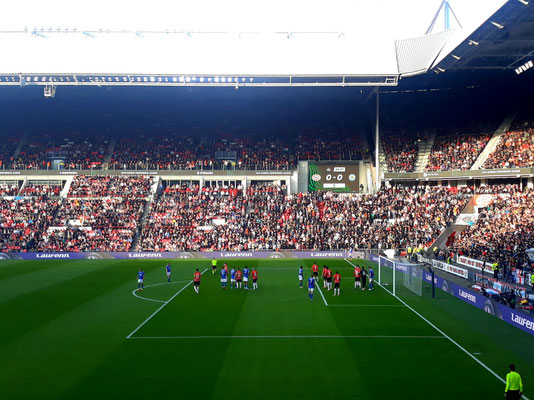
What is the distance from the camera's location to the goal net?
27094 millimetres

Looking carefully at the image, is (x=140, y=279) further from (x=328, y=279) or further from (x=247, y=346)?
(x=247, y=346)

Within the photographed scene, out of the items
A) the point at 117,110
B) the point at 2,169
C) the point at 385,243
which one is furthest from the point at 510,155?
the point at 2,169

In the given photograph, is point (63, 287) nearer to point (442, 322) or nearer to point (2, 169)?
point (442, 322)

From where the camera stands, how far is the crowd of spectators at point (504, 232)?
106 ft

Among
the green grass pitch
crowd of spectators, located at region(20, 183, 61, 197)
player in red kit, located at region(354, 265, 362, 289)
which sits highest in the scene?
crowd of spectators, located at region(20, 183, 61, 197)

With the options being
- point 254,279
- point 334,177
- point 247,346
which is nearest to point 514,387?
point 247,346

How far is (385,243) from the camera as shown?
150 feet

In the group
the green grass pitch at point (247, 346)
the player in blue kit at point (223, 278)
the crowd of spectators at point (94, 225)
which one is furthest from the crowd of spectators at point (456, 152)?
the crowd of spectators at point (94, 225)

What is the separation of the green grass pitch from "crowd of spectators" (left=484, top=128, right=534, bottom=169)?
28.3 metres

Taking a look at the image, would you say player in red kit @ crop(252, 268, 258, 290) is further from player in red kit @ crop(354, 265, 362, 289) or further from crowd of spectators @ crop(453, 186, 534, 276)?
crowd of spectators @ crop(453, 186, 534, 276)

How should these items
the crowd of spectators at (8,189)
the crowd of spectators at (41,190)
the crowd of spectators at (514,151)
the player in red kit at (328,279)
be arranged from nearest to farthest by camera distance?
1. the player in red kit at (328,279)
2. the crowd of spectators at (514,151)
3. the crowd of spectators at (41,190)
4. the crowd of spectators at (8,189)

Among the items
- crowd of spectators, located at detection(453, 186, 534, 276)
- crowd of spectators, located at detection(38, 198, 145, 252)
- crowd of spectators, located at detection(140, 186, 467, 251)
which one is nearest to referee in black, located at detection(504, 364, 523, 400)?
crowd of spectators, located at detection(453, 186, 534, 276)

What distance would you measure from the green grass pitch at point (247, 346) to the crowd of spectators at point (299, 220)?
2013 centimetres

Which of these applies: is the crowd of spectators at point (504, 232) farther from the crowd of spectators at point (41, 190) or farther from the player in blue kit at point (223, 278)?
the crowd of spectators at point (41, 190)
